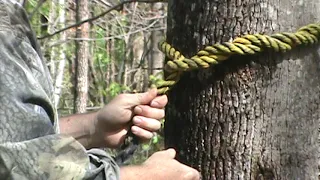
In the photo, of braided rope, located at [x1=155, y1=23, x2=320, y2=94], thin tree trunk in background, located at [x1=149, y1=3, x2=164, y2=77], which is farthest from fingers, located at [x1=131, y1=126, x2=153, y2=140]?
thin tree trunk in background, located at [x1=149, y1=3, x2=164, y2=77]

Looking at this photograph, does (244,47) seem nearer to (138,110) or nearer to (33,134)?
(138,110)

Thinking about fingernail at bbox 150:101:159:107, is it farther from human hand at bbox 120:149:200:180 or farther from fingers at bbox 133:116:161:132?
human hand at bbox 120:149:200:180

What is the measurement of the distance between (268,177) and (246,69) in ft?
0.97

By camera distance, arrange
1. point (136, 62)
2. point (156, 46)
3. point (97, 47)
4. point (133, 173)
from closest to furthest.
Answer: point (133, 173)
point (156, 46)
point (97, 47)
point (136, 62)

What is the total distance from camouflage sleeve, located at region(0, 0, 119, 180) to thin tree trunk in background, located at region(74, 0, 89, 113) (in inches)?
269

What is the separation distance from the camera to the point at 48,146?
135 cm

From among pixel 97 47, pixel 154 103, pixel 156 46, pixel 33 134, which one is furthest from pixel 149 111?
pixel 97 47

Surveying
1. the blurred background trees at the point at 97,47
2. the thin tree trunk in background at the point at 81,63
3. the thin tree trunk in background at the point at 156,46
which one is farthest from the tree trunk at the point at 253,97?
the thin tree trunk in background at the point at 156,46

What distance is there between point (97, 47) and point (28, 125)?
1054 cm

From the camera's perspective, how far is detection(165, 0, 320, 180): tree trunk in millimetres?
1763

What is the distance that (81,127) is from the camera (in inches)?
76.5

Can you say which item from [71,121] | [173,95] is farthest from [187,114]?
[71,121]

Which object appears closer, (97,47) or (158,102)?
(158,102)

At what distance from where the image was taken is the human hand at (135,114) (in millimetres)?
1717
